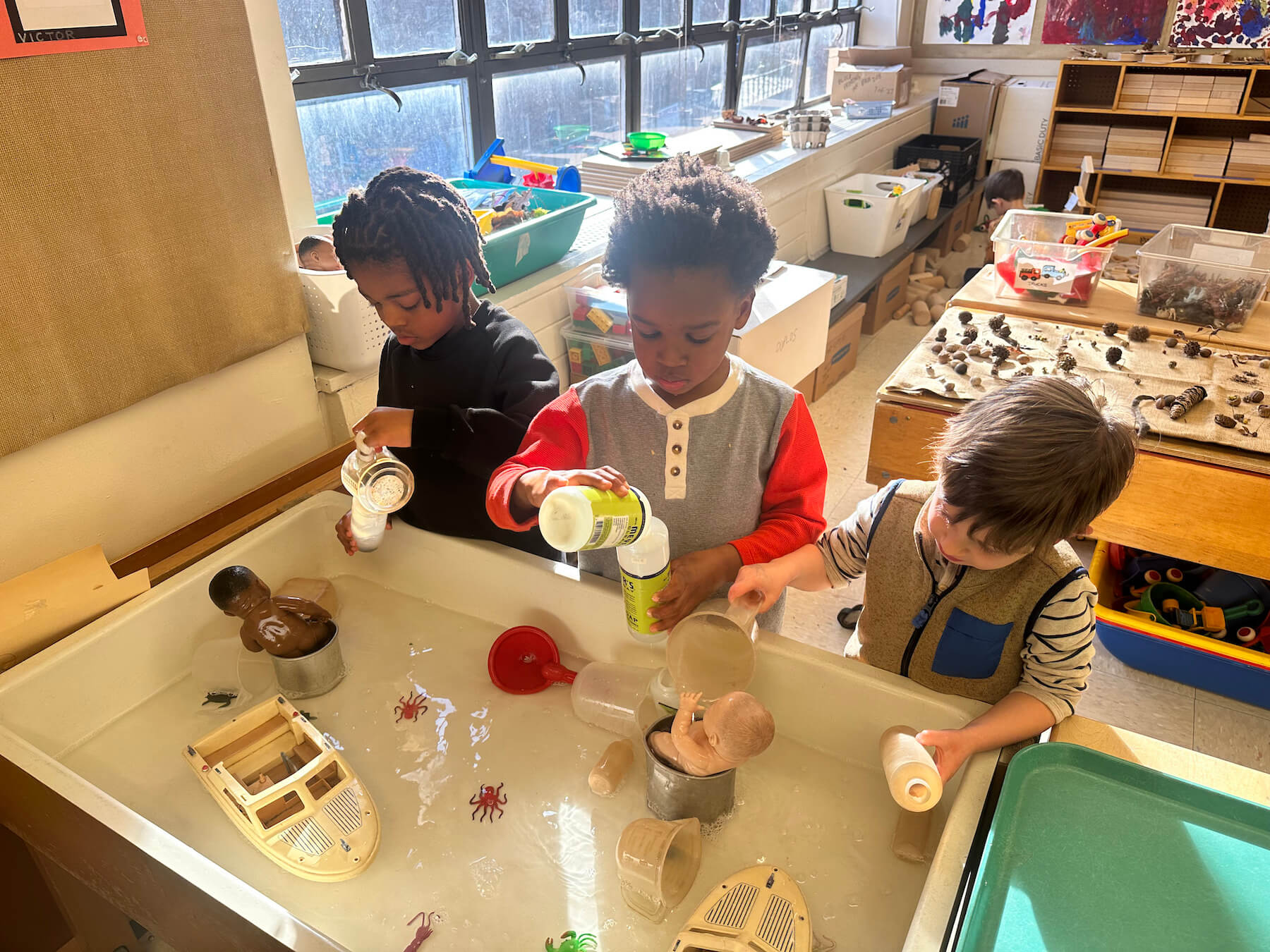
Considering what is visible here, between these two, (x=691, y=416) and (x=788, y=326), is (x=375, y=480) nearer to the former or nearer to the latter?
(x=691, y=416)

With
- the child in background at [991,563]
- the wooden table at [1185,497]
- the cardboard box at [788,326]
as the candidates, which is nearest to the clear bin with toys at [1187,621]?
the wooden table at [1185,497]

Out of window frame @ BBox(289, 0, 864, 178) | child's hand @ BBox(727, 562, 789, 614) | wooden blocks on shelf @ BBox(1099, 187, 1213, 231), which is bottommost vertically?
wooden blocks on shelf @ BBox(1099, 187, 1213, 231)

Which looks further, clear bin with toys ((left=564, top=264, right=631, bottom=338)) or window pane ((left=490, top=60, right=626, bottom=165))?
window pane ((left=490, top=60, right=626, bottom=165))

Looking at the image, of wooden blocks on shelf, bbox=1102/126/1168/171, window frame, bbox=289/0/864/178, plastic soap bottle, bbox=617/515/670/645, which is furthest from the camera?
wooden blocks on shelf, bbox=1102/126/1168/171

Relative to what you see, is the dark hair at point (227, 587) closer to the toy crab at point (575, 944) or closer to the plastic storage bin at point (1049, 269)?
the toy crab at point (575, 944)

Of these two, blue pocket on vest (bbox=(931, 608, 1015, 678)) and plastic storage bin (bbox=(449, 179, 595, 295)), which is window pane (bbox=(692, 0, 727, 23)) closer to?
plastic storage bin (bbox=(449, 179, 595, 295))

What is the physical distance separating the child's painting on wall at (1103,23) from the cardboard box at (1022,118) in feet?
0.77

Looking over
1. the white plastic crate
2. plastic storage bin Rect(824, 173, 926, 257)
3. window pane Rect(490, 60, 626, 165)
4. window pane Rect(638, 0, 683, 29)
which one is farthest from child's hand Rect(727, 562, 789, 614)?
plastic storage bin Rect(824, 173, 926, 257)

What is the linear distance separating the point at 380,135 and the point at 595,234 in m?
0.60

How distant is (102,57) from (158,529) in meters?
0.63

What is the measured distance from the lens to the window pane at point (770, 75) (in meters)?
3.69

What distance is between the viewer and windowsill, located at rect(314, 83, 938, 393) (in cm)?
143

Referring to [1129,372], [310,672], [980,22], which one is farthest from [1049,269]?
[980,22]

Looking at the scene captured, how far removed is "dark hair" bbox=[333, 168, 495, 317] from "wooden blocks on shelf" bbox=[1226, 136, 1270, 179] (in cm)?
431
